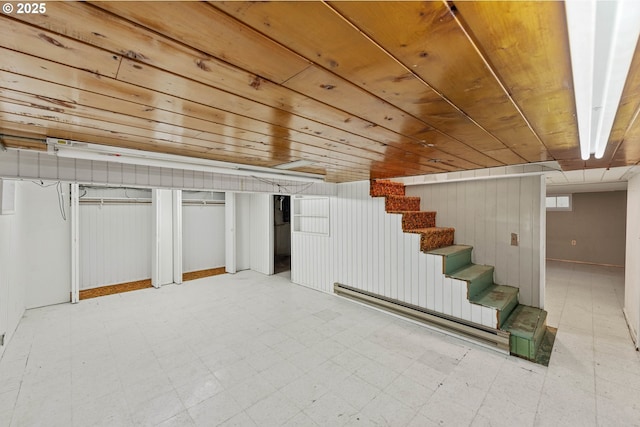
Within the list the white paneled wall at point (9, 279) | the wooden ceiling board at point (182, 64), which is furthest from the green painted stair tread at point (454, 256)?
the white paneled wall at point (9, 279)

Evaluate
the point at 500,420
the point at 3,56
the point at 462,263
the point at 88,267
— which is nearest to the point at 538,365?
the point at 500,420

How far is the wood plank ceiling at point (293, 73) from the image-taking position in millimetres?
595

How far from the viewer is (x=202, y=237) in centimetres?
643

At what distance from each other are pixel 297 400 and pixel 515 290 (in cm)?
297

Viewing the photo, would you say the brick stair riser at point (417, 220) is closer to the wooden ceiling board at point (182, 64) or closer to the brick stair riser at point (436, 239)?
the brick stair riser at point (436, 239)

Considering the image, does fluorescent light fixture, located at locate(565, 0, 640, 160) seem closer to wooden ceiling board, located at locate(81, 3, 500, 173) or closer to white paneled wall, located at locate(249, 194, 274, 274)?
wooden ceiling board, located at locate(81, 3, 500, 173)

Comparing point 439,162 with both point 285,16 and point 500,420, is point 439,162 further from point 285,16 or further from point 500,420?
point 285,16

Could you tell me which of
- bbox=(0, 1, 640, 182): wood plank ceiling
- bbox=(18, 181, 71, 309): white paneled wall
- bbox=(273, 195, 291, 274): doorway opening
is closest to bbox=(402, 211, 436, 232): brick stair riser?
bbox=(0, 1, 640, 182): wood plank ceiling

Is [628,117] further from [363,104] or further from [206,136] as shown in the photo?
[206,136]

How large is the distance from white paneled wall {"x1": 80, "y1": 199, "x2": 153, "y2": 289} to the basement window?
10.5 metres

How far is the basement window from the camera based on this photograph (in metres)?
7.36

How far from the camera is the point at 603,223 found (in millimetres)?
6879

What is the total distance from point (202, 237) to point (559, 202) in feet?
32.3

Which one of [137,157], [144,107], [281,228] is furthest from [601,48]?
[281,228]
